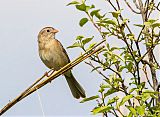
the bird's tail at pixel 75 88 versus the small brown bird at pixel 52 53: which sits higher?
the small brown bird at pixel 52 53

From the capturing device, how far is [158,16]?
2.92 ft

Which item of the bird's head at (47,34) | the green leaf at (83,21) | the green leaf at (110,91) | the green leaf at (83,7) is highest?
the bird's head at (47,34)

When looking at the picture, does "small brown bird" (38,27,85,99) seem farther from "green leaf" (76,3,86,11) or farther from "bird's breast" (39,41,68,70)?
"green leaf" (76,3,86,11)

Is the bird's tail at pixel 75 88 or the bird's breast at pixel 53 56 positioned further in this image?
the bird's breast at pixel 53 56

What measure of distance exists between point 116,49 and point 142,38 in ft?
0.24

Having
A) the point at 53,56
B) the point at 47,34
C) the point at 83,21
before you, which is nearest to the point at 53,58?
the point at 53,56

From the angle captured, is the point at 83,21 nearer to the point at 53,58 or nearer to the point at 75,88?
the point at 75,88

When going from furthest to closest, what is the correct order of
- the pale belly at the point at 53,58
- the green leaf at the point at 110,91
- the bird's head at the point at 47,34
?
the bird's head at the point at 47,34, the pale belly at the point at 53,58, the green leaf at the point at 110,91

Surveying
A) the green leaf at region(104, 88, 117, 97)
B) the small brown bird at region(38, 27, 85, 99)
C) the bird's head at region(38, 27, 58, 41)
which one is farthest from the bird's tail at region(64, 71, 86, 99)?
the green leaf at region(104, 88, 117, 97)

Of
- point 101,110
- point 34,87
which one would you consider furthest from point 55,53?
point 34,87

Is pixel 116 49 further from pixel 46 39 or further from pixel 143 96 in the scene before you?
pixel 46 39

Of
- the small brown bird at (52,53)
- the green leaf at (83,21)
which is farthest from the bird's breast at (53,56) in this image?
the green leaf at (83,21)

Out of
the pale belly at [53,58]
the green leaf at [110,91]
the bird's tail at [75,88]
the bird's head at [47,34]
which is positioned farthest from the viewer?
the bird's head at [47,34]

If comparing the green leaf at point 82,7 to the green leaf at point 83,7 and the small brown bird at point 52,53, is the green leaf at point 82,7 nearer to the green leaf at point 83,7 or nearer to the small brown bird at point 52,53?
the green leaf at point 83,7
